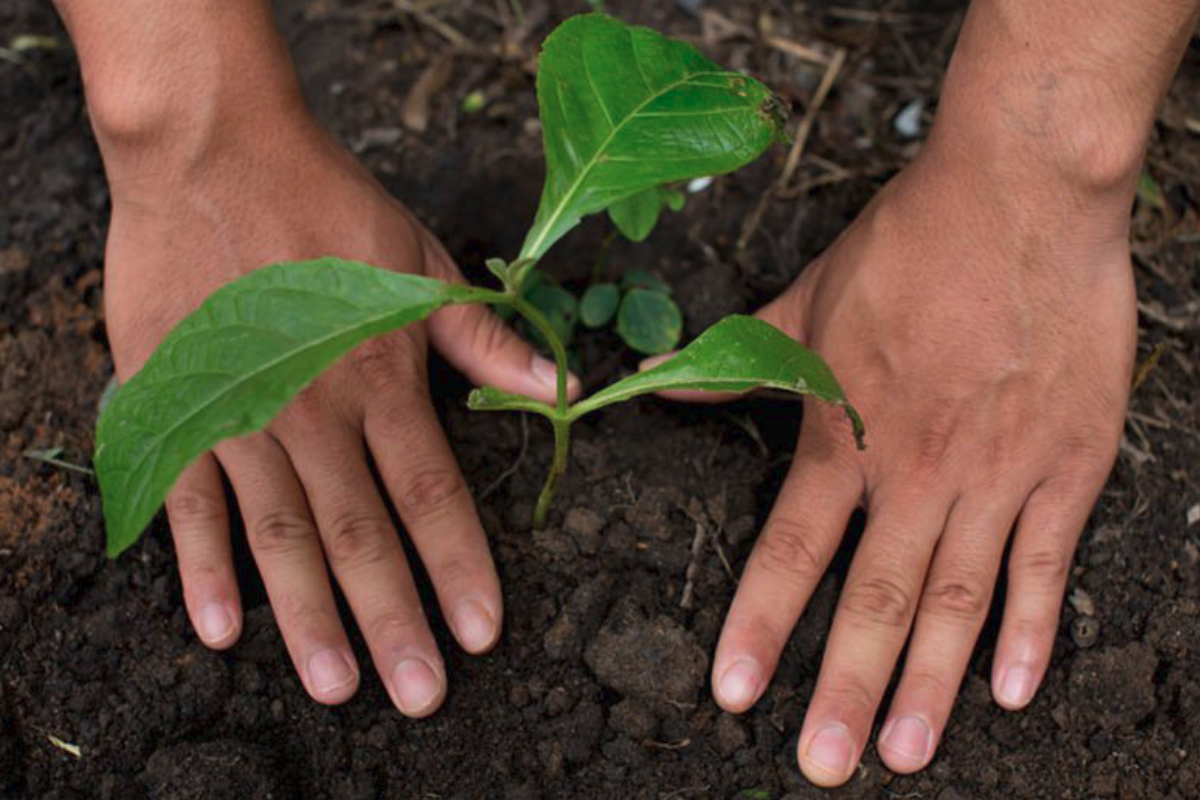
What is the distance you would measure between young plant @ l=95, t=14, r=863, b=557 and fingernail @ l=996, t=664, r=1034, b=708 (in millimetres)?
476

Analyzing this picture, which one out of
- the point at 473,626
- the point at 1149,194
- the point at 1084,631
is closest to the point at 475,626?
the point at 473,626

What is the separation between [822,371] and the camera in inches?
52.5

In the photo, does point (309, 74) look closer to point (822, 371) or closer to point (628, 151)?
point (628, 151)

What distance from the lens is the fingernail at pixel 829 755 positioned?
146 cm

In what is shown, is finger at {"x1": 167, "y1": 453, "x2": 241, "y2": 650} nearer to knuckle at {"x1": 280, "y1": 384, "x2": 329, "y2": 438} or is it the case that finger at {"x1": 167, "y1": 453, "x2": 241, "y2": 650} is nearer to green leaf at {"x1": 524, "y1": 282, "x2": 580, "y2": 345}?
knuckle at {"x1": 280, "y1": 384, "x2": 329, "y2": 438}

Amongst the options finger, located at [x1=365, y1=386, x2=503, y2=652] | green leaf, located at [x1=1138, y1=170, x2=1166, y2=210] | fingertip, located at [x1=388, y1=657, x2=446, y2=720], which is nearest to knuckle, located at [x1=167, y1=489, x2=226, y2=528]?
finger, located at [x1=365, y1=386, x2=503, y2=652]

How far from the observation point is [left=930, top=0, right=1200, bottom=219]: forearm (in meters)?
1.53

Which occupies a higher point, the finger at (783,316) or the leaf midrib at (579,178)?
A: the leaf midrib at (579,178)

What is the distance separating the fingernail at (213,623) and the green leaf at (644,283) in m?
0.78

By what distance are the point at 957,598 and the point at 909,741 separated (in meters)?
0.20

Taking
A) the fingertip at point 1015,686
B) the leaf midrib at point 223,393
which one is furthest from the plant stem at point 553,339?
the fingertip at point 1015,686

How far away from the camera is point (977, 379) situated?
64.2 inches

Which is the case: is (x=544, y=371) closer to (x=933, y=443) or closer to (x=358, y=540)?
(x=358, y=540)

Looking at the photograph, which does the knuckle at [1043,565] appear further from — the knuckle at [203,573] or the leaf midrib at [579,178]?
the knuckle at [203,573]
